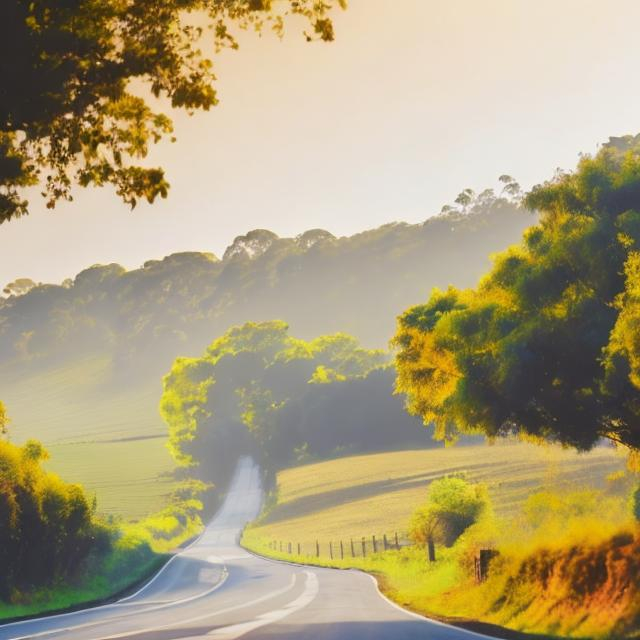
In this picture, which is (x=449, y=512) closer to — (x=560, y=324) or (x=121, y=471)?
(x=560, y=324)

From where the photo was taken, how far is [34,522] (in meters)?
32.6

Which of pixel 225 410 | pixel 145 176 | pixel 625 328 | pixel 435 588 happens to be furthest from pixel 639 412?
pixel 225 410

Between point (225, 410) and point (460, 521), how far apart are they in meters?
79.4

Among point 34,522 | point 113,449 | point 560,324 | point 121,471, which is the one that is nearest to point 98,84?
point 560,324

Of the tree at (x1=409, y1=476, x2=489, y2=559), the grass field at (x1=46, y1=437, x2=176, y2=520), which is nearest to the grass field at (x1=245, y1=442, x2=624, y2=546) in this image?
the tree at (x1=409, y1=476, x2=489, y2=559)

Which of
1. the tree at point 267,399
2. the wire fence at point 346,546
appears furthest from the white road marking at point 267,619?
the tree at point 267,399

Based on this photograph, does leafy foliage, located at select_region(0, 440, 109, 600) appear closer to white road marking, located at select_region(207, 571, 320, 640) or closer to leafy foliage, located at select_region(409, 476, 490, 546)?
white road marking, located at select_region(207, 571, 320, 640)

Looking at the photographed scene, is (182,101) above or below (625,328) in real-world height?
above

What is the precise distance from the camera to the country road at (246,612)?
55.5 ft

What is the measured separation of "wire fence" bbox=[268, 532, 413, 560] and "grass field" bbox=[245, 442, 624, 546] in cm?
99

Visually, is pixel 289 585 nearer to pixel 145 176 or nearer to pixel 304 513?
pixel 145 176

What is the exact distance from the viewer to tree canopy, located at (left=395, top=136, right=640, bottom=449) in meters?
19.5

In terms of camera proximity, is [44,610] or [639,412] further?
[44,610]

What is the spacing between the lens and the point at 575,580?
16.7 meters
